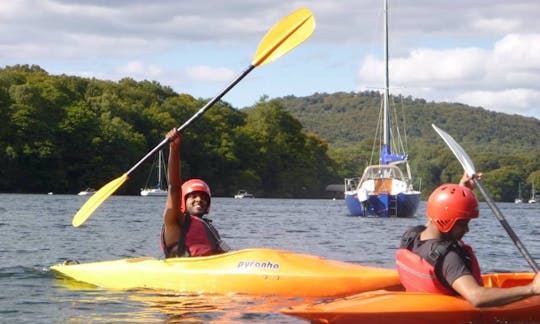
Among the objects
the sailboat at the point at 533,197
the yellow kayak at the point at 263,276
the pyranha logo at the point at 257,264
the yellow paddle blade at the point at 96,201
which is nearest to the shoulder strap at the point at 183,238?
the yellow kayak at the point at 263,276

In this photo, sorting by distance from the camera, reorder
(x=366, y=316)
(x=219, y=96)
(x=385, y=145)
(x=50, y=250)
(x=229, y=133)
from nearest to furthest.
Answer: (x=366, y=316) → (x=219, y=96) → (x=50, y=250) → (x=385, y=145) → (x=229, y=133)

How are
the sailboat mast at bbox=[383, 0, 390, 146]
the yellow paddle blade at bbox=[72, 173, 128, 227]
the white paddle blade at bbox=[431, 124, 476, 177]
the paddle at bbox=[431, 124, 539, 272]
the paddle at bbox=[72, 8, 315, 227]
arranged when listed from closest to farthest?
the paddle at bbox=[431, 124, 539, 272] → the white paddle blade at bbox=[431, 124, 476, 177] → the paddle at bbox=[72, 8, 315, 227] → the yellow paddle blade at bbox=[72, 173, 128, 227] → the sailboat mast at bbox=[383, 0, 390, 146]

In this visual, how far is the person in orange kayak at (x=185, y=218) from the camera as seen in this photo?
29.2ft

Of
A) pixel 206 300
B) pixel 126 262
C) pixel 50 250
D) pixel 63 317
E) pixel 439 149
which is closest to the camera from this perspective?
pixel 63 317

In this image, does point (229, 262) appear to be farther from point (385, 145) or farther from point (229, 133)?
point (229, 133)

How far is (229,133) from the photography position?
9044 centimetres

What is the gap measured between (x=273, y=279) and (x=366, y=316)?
2.61 metres

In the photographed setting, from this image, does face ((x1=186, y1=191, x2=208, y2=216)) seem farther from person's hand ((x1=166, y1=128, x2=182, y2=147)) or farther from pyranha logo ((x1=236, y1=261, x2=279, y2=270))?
pyranha logo ((x1=236, y1=261, x2=279, y2=270))

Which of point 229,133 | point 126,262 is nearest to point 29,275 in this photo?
point 126,262

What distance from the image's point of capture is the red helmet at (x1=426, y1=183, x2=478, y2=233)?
6.20 m

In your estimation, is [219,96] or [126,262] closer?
[126,262]

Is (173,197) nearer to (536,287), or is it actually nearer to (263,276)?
(263,276)

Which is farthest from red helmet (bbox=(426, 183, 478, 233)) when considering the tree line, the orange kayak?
the tree line

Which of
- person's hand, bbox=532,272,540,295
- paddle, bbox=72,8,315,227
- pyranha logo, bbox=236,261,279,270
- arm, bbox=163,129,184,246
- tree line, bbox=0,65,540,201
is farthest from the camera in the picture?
tree line, bbox=0,65,540,201
